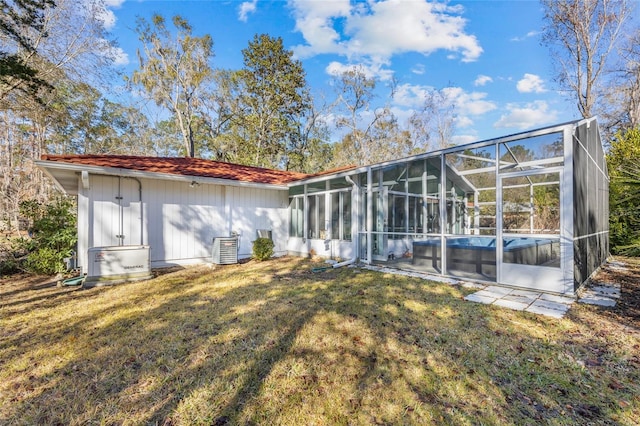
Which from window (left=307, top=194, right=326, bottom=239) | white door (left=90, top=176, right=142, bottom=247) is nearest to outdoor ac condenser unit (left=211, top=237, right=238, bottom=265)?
white door (left=90, top=176, right=142, bottom=247)

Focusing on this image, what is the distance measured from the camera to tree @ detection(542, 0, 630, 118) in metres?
12.0

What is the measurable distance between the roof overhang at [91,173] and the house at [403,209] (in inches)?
1.2

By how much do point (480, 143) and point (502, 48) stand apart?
30.5 ft

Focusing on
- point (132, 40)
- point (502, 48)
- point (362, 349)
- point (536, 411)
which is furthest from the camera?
point (132, 40)

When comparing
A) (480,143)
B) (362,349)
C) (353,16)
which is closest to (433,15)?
(353,16)

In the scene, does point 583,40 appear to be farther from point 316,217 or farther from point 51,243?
point 51,243

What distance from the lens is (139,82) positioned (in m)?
16.5

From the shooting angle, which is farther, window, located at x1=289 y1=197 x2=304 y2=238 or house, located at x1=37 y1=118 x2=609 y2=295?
window, located at x1=289 y1=197 x2=304 y2=238

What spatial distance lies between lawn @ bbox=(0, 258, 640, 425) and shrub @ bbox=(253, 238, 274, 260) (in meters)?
3.94

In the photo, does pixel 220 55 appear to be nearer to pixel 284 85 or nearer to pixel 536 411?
pixel 284 85

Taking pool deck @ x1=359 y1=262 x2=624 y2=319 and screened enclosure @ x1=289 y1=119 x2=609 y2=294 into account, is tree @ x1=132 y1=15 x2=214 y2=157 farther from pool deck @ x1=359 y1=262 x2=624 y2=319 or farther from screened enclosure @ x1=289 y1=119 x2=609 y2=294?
pool deck @ x1=359 y1=262 x2=624 y2=319

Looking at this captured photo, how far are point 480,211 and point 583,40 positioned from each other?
37.4 ft

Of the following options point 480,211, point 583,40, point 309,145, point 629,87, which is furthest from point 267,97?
point 629,87

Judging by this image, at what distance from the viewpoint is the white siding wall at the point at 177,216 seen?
6.97 meters
